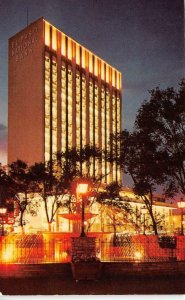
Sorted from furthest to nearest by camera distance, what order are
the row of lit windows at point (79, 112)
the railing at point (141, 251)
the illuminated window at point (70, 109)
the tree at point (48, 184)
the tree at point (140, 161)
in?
the illuminated window at point (70, 109), the row of lit windows at point (79, 112), the tree at point (48, 184), the tree at point (140, 161), the railing at point (141, 251)

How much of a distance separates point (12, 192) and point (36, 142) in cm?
3939

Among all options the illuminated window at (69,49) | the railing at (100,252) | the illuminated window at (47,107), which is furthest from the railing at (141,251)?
the illuminated window at (69,49)

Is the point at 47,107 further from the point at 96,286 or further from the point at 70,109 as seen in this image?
the point at 96,286

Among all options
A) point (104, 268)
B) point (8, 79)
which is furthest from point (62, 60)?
point (104, 268)

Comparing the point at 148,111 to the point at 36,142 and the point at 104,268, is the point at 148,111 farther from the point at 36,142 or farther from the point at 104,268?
the point at 36,142

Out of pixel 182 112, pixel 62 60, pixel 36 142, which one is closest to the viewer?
pixel 182 112

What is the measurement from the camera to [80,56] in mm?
95250

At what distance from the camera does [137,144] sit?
2538cm

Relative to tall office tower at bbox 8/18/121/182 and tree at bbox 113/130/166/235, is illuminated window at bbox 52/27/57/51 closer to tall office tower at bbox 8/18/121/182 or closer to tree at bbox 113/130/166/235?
tall office tower at bbox 8/18/121/182

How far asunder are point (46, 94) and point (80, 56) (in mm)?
14795

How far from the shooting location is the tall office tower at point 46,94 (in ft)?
273

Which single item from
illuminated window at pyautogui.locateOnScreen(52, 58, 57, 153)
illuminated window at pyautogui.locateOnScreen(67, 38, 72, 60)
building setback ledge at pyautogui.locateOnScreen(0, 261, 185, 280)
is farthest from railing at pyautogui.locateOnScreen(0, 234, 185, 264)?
illuminated window at pyautogui.locateOnScreen(67, 38, 72, 60)

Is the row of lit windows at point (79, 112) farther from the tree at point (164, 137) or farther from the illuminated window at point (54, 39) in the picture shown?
the tree at point (164, 137)

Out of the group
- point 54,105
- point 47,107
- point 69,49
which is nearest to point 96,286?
point 47,107
